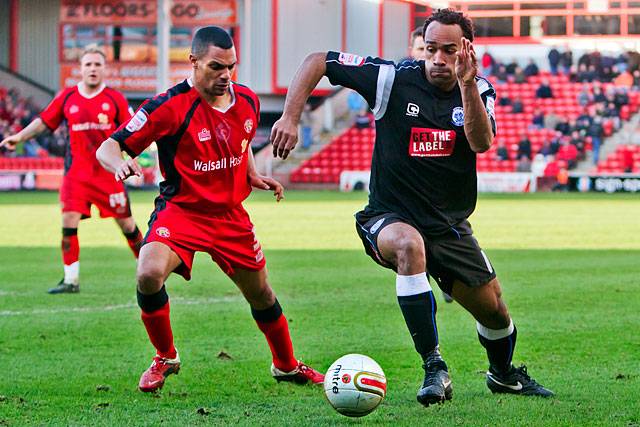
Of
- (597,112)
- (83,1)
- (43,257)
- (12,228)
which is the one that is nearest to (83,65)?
(43,257)

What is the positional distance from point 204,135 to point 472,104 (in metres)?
1.76

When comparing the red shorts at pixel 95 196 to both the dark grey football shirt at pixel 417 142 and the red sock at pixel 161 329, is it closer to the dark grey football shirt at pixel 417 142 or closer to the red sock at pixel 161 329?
the red sock at pixel 161 329

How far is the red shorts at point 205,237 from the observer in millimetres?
6613

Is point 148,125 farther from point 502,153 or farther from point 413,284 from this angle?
point 502,153

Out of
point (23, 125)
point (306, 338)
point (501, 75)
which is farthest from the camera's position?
point (23, 125)

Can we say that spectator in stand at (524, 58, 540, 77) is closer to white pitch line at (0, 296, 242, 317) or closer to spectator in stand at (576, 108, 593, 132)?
spectator in stand at (576, 108, 593, 132)

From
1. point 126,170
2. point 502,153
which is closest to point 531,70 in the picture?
point 502,153

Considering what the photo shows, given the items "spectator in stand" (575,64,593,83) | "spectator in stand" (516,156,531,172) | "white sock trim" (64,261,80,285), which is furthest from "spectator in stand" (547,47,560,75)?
"white sock trim" (64,261,80,285)

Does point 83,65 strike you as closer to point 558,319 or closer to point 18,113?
point 558,319

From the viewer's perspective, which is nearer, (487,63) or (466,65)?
(466,65)

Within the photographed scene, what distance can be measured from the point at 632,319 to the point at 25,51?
42941 millimetres

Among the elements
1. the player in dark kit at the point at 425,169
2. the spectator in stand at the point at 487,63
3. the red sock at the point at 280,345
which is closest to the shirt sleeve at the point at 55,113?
the red sock at the point at 280,345

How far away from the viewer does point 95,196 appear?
1188 centimetres

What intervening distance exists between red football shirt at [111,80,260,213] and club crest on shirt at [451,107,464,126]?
55.2 inches
